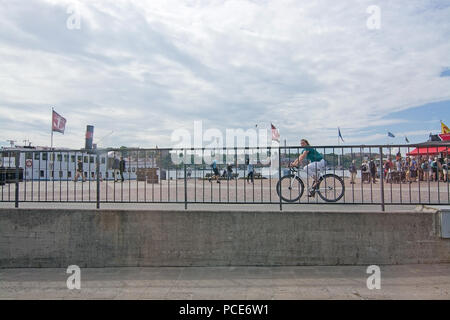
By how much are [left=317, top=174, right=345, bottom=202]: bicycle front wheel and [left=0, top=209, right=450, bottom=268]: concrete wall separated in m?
1.96

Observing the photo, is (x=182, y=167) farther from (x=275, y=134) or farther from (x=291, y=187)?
(x=275, y=134)

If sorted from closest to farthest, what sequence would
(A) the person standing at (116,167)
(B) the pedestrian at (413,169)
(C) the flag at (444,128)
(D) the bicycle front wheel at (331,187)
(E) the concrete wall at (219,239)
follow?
(E) the concrete wall at (219,239)
(A) the person standing at (116,167)
(B) the pedestrian at (413,169)
(D) the bicycle front wheel at (331,187)
(C) the flag at (444,128)

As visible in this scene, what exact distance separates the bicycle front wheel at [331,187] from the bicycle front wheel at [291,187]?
1.56 feet

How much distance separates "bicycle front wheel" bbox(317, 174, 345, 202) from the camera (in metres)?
7.56

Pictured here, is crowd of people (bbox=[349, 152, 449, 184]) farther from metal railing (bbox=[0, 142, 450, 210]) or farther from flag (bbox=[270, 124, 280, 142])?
flag (bbox=[270, 124, 280, 142])

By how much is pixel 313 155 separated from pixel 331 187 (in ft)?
4.40

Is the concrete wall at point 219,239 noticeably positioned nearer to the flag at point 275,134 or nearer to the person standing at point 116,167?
the person standing at point 116,167

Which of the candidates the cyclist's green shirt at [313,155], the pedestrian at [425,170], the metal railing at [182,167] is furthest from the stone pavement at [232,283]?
the cyclist's green shirt at [313,155]

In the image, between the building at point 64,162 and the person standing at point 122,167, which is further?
the person standing at point 122,167

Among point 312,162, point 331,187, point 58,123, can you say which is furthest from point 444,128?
point 58,123

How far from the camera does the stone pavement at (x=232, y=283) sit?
14.3ft
